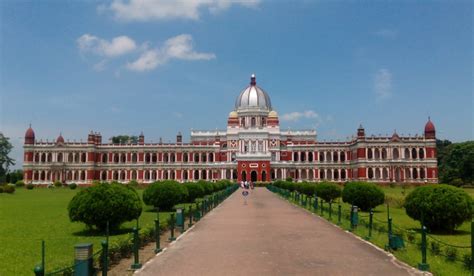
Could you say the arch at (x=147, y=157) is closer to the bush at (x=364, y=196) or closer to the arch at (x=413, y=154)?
the arch at (x=413, y=154)

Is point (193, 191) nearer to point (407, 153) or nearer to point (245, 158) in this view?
point (245, 158)

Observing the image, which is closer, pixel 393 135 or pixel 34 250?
pixel 34 250

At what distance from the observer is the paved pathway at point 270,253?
10203 mm

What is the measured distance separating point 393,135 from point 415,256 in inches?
2684

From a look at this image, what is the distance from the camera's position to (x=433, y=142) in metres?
75.6

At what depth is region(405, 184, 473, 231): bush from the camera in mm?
16094

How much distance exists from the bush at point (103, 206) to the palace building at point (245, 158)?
205 ft

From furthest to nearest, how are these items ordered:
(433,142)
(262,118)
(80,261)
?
(262,118) → (433,142) → (80,261)

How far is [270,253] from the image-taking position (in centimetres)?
1218

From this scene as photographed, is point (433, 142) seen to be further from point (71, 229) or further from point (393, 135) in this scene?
point (71, 229)

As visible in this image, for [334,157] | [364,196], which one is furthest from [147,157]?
[364,196]

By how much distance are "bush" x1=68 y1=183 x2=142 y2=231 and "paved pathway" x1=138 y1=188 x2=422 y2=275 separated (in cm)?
243

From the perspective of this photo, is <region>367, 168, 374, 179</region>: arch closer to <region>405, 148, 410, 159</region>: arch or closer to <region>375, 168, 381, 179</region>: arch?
<region>375, 168, 381, 179</region>: arch

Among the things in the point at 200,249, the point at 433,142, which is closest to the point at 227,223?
the point at 200,249
